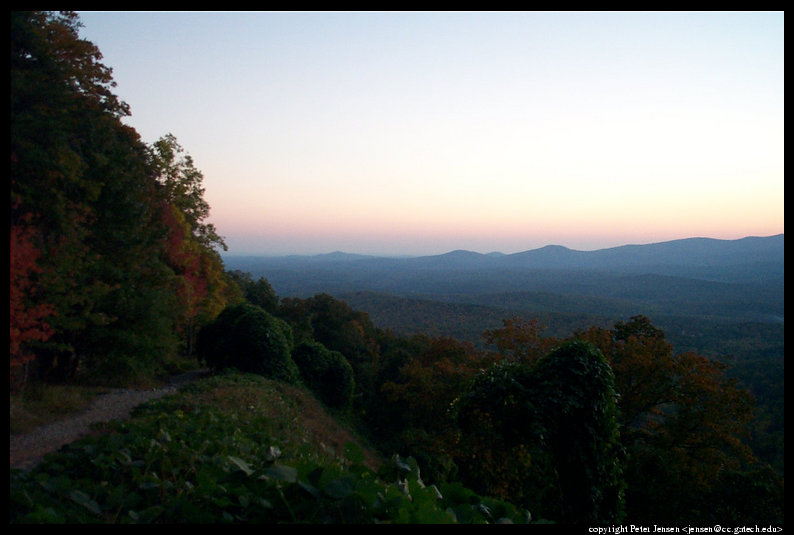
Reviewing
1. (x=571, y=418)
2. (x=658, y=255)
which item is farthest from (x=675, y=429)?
(x=658, y=255)

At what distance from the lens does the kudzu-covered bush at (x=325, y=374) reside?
68.5 feet

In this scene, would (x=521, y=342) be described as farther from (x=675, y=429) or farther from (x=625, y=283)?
(x=625, y=283)

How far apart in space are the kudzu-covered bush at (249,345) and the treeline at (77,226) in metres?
3.05

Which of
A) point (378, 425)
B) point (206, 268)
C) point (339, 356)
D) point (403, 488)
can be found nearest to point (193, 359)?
point (206, 268)

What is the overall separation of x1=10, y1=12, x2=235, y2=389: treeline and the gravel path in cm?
113

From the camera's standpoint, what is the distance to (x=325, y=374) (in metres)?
21.2

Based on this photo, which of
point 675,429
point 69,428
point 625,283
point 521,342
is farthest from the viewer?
point 625,283

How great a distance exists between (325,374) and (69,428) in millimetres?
13607

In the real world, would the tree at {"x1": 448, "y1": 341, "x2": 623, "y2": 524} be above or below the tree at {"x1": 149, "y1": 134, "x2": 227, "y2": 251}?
below

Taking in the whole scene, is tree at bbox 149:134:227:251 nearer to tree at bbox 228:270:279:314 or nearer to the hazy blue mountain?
tree at bbox 228:270:279:314

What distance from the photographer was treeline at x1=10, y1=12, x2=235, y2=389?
6.88 meters

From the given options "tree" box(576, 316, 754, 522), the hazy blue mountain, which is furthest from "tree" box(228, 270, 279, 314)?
the hazy blue mountain

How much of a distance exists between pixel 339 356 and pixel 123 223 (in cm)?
1387

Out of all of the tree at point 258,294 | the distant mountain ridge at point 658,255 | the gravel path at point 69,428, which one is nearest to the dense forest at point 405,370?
the gravel path at point 69,428
